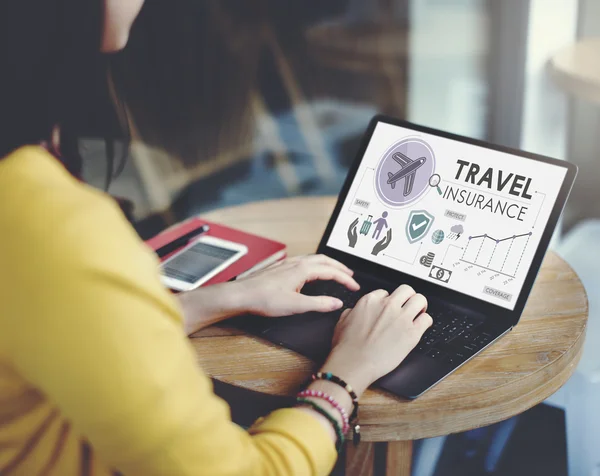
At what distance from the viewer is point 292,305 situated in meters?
0.94

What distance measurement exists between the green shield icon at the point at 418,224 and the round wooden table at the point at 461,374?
0.63ft

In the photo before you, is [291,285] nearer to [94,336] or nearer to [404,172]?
[404,172]

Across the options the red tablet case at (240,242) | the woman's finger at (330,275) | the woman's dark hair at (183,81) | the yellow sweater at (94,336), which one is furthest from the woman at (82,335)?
the woman's dark hair at (183,81)

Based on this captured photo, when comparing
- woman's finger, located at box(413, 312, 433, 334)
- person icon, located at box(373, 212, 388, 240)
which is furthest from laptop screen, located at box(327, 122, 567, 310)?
woman's finger, located at box(413, 312, 433, 334)

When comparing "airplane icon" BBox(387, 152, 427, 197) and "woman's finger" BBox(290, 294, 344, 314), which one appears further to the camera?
"airplane icon" BBox(387, 152, 427, 197)

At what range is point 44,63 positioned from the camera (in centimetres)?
64

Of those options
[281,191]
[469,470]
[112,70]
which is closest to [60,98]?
[469,470]

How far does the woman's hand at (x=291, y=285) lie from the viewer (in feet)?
3.09

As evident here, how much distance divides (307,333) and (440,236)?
262 millimetres

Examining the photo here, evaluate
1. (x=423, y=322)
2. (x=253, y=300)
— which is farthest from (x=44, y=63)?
(x=423, y=322)

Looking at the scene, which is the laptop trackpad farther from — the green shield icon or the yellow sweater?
the yellow sweater

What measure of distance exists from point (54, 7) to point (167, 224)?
1.79 meters

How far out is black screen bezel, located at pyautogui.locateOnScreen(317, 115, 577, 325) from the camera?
923mm

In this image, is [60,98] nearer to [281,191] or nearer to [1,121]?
[1,121]
